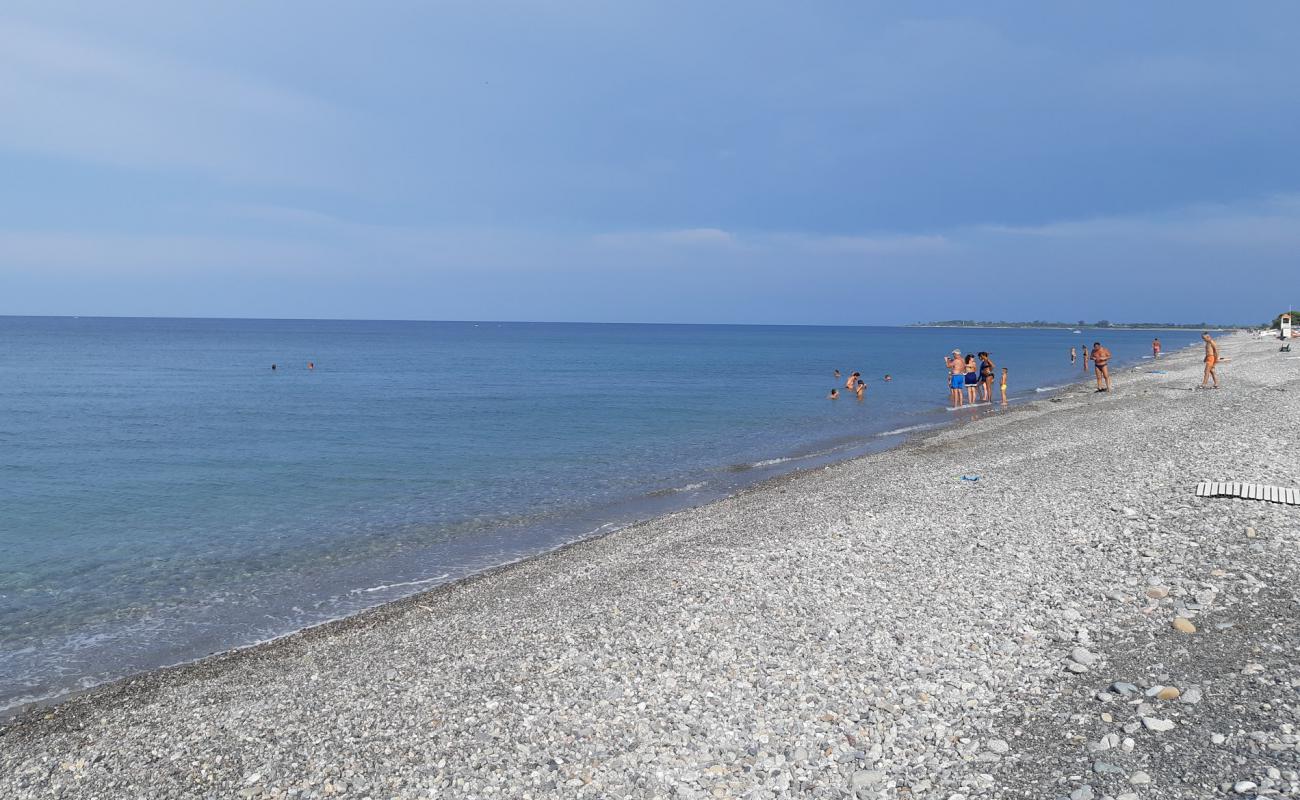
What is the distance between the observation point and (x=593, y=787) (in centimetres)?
660

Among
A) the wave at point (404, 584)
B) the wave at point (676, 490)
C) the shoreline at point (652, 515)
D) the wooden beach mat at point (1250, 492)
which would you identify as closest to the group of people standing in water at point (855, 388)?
the shoreline at point (652, 515)

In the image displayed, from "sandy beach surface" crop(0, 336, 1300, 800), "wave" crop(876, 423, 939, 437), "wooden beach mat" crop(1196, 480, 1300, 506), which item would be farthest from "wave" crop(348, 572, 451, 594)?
"wave" crop(876, 423, 939, 437)

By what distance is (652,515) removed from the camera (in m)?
19.5

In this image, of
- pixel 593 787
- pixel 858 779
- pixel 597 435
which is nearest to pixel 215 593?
pixel 593 787

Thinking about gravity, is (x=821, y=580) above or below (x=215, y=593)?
above

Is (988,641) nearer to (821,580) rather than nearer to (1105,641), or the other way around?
(1105,641)

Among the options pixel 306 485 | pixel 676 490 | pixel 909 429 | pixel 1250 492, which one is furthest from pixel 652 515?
pixel 909 429

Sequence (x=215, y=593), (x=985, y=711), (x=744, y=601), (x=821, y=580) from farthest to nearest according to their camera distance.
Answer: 1. (x=215, y=593)
2. (x=821, y=580)
3. (x=744, y=601)
4. (x=985, y=711)

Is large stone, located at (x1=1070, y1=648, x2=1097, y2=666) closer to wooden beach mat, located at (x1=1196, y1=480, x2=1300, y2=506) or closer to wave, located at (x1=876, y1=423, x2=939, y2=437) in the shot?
wooden beach mat, located at (x1=1196, y1=480, x2=1300, y2=506)

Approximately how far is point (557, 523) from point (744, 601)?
8945mm

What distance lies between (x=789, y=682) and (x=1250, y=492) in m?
10.7

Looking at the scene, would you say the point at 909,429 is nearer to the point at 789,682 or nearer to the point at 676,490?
the point at 676,490

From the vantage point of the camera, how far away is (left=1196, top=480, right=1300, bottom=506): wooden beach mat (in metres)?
13.5

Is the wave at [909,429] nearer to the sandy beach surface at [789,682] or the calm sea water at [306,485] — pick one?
the calm sea water at [306,485]
